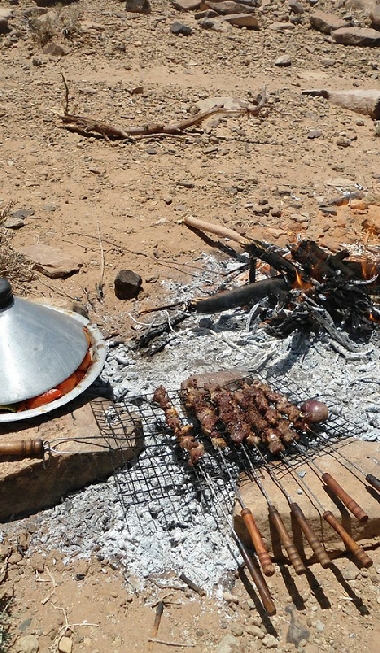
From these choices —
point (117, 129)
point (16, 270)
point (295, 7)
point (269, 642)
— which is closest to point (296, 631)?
point (269, 642)

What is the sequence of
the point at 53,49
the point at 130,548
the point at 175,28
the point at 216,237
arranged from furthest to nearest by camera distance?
the point at 175,28 < the point at 53,49 < the point at 216,237 < the point at 130,548

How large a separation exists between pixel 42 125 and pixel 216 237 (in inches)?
144

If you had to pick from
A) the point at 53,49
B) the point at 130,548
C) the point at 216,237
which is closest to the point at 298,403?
the point at 130,548

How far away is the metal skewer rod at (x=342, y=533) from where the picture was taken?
3.23 m

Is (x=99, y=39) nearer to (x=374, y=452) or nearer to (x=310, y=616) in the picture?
(x=374, y=452)

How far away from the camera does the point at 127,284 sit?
5.68 m

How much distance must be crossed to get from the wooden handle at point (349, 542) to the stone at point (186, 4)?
12.6 meters

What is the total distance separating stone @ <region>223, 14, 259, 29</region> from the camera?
516 inches

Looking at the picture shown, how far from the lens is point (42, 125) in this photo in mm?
8789

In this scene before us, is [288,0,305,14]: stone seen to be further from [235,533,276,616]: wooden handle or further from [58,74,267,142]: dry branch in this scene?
[235,533,276,616]: wooden handle

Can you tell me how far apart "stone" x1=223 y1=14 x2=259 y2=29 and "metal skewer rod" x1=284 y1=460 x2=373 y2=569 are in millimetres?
11732

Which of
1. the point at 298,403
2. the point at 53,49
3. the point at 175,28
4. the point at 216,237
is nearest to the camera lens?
the point at 298,403

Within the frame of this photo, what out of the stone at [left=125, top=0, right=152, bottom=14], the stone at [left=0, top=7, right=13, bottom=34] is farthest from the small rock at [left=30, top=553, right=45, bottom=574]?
the stone at [left=125, top=0, right=152, bottom=14]

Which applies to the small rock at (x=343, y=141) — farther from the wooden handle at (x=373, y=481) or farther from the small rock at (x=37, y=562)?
the small rock at (x=37, y=562)
